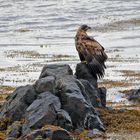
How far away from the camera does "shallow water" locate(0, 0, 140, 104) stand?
33594 millimetres

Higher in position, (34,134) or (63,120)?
(34,134)

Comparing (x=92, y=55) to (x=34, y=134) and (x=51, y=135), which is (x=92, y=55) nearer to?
(x=51, y=135)

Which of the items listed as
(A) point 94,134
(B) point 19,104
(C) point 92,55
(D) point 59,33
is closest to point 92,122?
(A) point 94,134

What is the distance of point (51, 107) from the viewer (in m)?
15.3

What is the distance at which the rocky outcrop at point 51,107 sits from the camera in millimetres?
15141

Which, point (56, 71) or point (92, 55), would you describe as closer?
point (56, 71)

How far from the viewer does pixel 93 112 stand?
53.6 ft

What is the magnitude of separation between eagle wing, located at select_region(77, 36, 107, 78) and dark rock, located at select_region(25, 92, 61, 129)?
3.20 m

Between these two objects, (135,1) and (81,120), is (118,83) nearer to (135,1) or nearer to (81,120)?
(81,120)

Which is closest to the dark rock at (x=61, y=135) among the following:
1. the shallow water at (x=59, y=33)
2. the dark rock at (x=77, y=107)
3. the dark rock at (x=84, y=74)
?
the dark rock at (x=77, y=107)

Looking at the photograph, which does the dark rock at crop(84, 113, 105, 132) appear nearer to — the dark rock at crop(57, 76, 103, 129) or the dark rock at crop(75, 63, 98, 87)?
the dark rock at crop(57, 76, 103, 129)

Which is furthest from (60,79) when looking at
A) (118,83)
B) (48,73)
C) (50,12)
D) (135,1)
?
(135,1)

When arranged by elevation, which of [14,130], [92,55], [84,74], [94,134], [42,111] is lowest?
[94,134]

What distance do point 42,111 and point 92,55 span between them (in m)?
4.15
